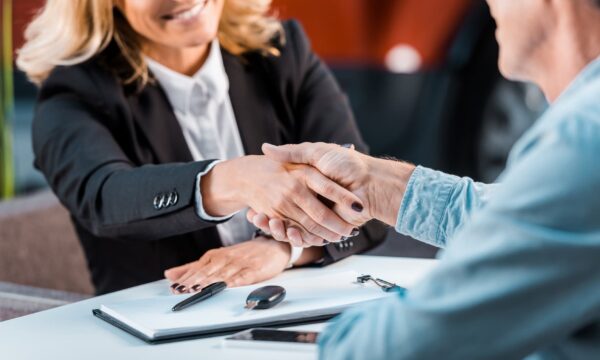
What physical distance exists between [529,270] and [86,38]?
156cm

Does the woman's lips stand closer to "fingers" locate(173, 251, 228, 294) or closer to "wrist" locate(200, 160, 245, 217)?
"wrist" locate(200, 160, 245, 217)

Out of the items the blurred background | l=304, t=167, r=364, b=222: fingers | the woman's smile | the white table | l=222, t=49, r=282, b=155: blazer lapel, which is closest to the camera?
the white table

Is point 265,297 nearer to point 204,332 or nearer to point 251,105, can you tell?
point 204,332

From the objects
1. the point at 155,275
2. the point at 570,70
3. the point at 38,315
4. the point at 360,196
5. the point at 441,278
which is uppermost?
the point at 570,70

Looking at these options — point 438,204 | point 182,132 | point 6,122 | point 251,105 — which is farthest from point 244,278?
point 6,122

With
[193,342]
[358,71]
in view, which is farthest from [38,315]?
[358,71]

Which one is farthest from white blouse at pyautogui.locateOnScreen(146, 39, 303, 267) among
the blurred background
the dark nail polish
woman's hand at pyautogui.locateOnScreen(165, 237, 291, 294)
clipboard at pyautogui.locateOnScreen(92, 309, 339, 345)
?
the blurred background

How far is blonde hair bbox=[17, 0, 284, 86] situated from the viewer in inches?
86.2

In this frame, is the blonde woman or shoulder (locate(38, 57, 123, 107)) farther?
shoulder (locate(38, 57, 123, 107))

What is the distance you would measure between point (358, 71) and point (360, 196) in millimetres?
2467

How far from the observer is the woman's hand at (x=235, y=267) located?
1706mm

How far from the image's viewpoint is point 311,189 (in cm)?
176

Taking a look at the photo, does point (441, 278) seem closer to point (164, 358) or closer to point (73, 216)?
point (164, 358)

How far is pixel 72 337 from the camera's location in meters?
1.39
